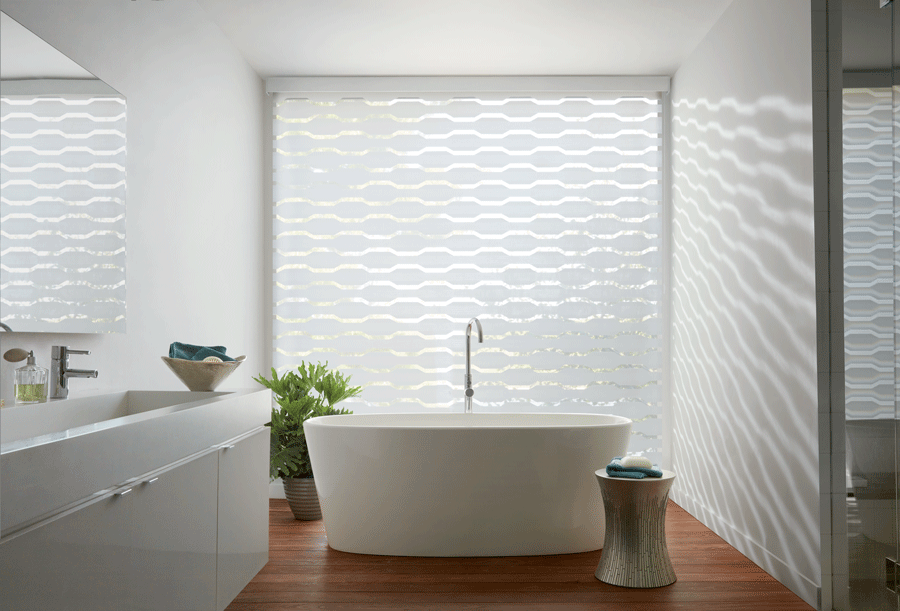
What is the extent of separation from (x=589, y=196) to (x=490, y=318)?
111 cm

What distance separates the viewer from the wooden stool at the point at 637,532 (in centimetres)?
308

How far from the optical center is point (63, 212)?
2541 mm

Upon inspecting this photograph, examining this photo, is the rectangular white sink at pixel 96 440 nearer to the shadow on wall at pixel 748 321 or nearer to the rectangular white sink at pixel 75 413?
the rectangular white sink at pixel 75 413

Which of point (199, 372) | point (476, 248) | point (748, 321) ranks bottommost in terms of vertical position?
point (199, 372)

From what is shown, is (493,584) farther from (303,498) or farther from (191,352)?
(191,352)

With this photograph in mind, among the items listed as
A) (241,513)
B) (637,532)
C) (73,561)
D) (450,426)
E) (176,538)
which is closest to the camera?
(73,561)

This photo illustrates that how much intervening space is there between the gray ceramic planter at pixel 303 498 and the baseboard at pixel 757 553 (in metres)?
2.26

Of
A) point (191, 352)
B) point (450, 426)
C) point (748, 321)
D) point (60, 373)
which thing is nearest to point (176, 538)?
point (60, 373)

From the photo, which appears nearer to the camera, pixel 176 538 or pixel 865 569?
pixel 176 538

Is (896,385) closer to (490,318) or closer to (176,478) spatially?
(176,478)

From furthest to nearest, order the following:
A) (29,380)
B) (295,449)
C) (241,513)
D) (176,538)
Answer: (295,449) → (241,513) → (29,380) → (176,538)

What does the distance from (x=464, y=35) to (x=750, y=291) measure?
2.23 meters

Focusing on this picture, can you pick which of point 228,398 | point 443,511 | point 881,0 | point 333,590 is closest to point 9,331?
point 228,398

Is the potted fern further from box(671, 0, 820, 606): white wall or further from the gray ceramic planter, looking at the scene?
box(671, 0, 820, 606): white wall
